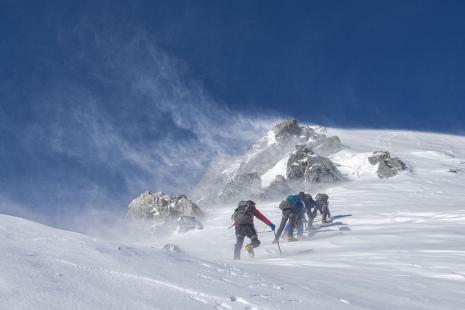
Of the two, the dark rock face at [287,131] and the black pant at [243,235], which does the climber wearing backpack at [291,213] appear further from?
the dark rock face at [287,131]

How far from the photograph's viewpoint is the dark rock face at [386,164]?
39094 mm

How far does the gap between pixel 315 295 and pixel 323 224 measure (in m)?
15.3

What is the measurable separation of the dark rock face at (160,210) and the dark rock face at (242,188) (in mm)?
4137

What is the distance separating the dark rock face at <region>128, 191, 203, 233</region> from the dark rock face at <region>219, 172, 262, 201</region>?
414 centimetres

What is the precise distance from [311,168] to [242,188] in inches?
199

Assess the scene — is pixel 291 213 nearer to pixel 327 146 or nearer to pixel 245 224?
pixel 245 224

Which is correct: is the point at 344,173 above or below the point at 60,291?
above

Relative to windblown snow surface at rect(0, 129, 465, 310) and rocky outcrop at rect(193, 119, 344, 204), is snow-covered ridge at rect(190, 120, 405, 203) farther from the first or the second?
windblown snow surface at rect(0, 129, 465, 310)

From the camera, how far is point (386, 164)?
40062mm

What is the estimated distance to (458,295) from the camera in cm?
808

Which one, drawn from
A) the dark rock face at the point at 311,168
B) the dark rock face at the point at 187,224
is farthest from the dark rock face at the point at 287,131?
the dark rock face at the point at 187,224

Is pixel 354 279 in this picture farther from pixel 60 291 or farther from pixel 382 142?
pixel 382 142

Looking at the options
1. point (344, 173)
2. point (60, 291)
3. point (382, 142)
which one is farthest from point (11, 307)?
point (382, 142)

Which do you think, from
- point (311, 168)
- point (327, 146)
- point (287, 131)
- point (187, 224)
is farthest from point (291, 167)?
point (187, 224)
